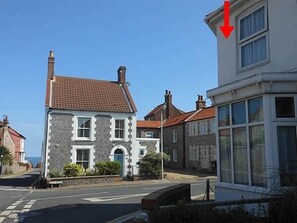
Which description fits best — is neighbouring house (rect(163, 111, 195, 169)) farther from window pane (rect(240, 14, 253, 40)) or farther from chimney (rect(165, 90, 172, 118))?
window pane (rect(240, 14, 253, 40))

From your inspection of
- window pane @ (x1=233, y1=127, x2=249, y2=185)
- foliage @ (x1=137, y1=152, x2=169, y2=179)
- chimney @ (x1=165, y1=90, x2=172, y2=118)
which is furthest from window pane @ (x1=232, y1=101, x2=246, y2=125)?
chimney @ (x1=165, y1=90, x2=172, y2=118)

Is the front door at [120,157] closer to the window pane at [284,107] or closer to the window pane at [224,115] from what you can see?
the window pane at [224,115]

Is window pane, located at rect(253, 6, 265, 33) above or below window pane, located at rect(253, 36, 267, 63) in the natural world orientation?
above

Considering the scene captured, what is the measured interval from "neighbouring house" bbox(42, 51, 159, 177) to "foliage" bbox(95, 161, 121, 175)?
108cm

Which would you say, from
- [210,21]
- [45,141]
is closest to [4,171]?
[45,141]

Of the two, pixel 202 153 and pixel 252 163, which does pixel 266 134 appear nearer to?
Result: pixel 252 163

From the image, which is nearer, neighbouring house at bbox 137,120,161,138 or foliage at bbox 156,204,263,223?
foliage at bbox 156,204,263,223

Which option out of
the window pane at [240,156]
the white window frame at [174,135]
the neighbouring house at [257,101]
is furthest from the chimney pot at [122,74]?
the window pane at [240,156]

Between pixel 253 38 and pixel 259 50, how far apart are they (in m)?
0.48

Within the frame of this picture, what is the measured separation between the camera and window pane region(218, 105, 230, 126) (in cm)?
1126

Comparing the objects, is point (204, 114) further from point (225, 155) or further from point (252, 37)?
point (252, 37)

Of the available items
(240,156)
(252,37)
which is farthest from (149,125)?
(240,156)

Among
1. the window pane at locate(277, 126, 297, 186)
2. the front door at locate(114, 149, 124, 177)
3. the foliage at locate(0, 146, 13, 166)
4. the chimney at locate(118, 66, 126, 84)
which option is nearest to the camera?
the window pane at locate(277, 126, 297, 186)

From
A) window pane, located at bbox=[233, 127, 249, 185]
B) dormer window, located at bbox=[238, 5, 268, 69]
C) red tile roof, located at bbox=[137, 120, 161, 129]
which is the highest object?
red tile roof, located at bbox=[137, 120, 161, 129]
